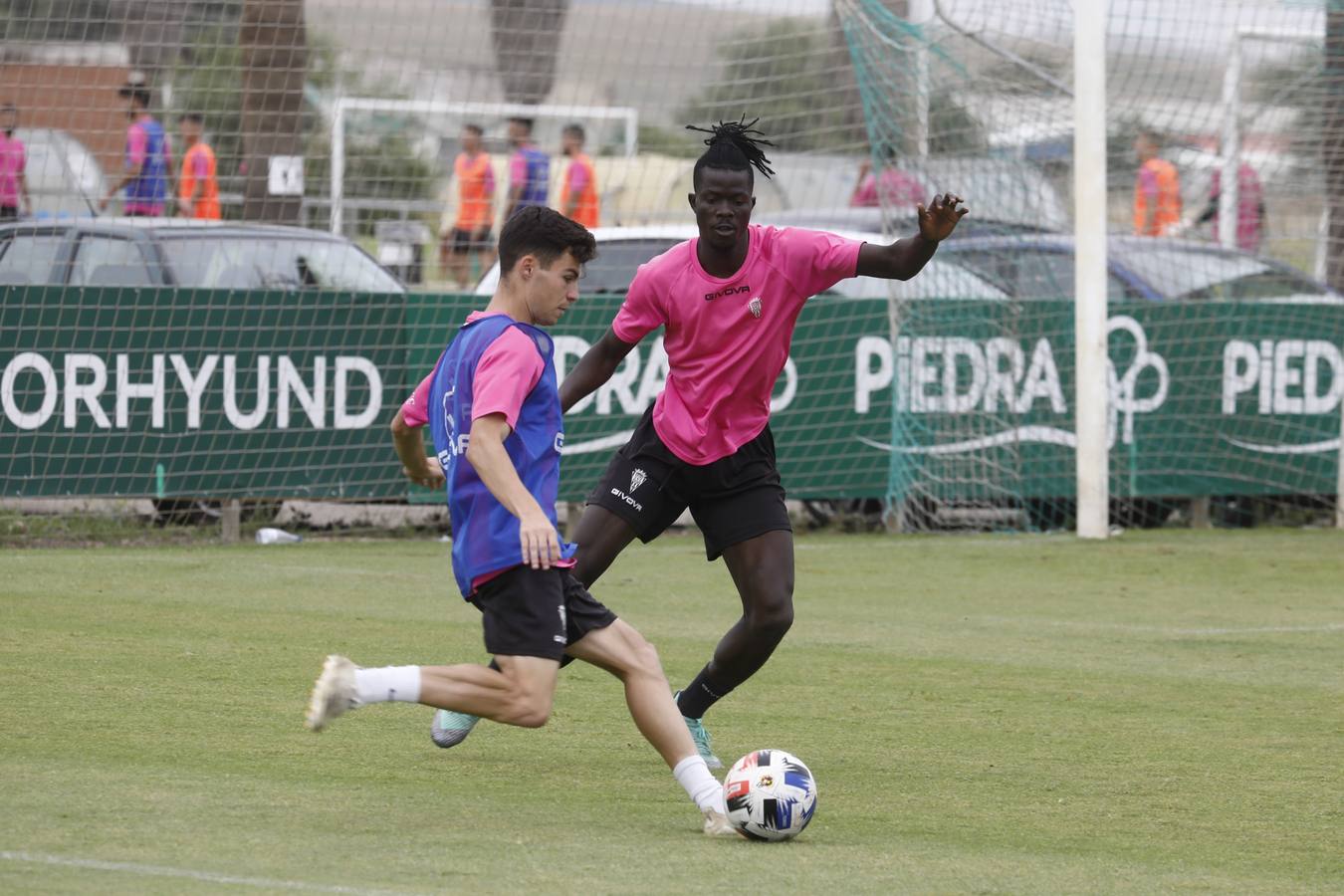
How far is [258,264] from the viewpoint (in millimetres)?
13891

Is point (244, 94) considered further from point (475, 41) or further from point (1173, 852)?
point (1173, 852)

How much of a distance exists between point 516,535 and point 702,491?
141cm

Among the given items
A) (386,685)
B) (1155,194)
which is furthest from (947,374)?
(386,685)

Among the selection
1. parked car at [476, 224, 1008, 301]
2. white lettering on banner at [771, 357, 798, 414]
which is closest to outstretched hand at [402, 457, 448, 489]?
parked car at [476, 224, 1008, 301]

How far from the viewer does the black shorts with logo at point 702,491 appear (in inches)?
266

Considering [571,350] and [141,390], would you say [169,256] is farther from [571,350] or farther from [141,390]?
A: [571,350]

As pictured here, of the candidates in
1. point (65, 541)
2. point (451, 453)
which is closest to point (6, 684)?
point (451, 453)

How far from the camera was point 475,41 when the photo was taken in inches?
646

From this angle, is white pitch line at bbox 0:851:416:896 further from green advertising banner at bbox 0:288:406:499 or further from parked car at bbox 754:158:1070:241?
parked car at bbox 754:158:1070:241

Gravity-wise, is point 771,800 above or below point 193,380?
below

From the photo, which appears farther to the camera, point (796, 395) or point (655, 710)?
point (796, 395)

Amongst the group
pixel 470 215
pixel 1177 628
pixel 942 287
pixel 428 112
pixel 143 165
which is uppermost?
pixel 428 112

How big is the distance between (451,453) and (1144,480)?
10716 millimetres

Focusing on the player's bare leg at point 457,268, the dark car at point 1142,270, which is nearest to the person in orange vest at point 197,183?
the player's bare leg at point 457,268
